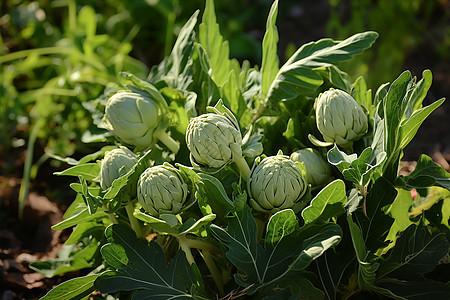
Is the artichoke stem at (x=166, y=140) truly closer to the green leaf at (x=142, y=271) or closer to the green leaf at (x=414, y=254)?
the green leaf at (x=142, y=271)

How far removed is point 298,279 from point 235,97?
1.32 ft

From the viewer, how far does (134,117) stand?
1.08 meters

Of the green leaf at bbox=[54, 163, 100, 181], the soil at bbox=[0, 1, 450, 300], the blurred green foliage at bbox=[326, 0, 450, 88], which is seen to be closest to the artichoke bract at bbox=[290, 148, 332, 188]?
the green leaf at bbox=[54, 163, 100, 181]

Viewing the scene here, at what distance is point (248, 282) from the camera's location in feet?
3.16

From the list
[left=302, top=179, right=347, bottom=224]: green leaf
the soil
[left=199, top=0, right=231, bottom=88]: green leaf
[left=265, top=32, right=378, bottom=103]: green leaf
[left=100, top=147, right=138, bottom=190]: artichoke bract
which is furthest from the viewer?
the soil

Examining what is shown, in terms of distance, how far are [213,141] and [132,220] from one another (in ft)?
0.87

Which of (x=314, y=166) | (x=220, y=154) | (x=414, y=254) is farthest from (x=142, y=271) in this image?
(x=414, y=254)

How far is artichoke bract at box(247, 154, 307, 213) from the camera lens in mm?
942

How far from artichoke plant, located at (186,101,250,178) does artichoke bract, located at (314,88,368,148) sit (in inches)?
6.7

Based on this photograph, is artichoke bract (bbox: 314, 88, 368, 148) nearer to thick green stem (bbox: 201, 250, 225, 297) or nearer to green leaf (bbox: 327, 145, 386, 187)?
green leaf (bbox: 327, 145, 386, 187)

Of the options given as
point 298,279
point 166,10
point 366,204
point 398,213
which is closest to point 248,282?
point 298,279

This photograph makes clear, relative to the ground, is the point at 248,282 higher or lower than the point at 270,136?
→ lower

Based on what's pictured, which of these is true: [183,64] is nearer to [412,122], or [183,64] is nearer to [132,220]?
[132,220]

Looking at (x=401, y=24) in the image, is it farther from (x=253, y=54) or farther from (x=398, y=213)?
(x=398, y=213)
